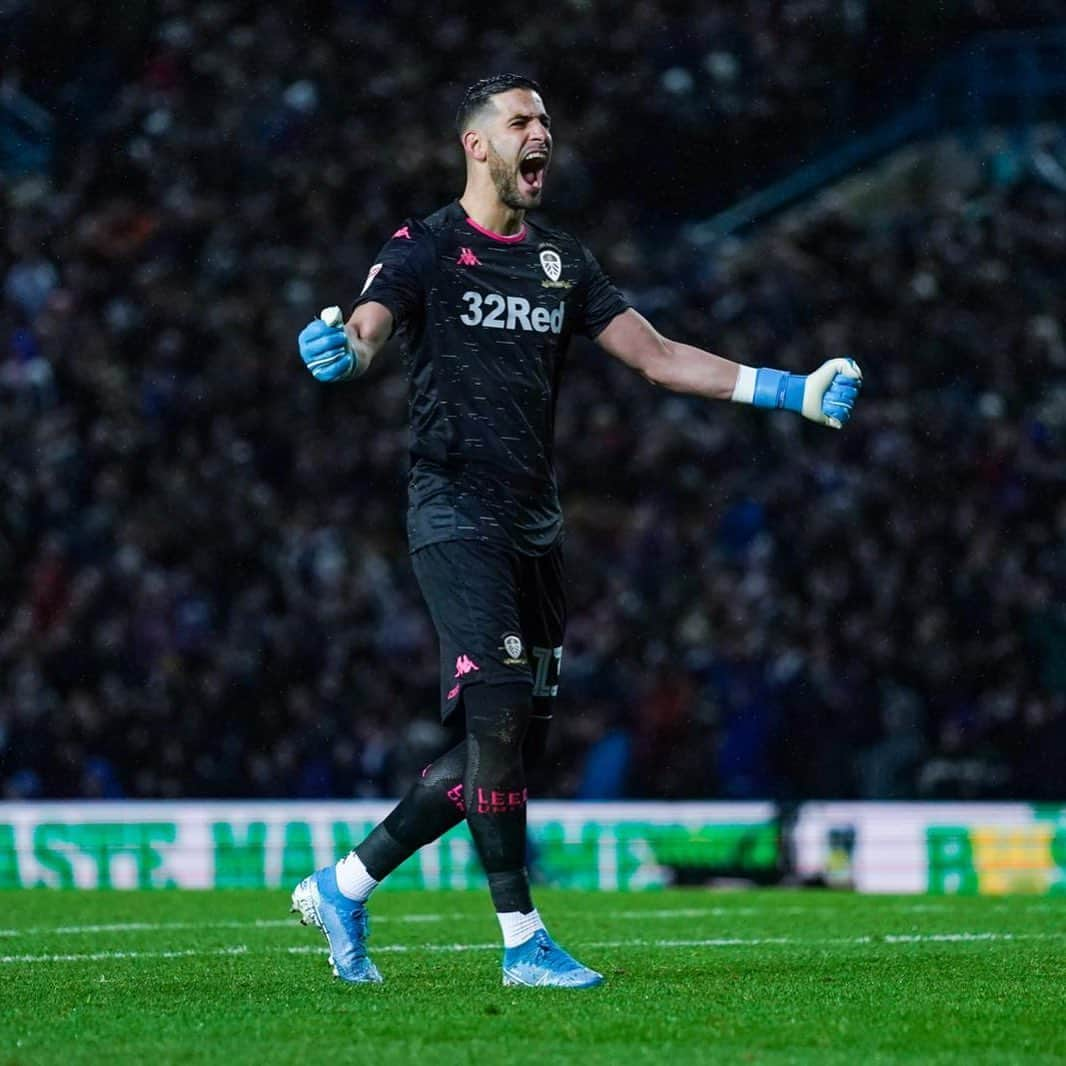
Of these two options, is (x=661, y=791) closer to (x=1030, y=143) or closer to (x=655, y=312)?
(x=655, y=312)

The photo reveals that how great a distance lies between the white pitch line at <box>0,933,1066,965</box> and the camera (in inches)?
222

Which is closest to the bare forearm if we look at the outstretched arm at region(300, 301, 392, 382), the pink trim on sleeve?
the pink trim on sleeve

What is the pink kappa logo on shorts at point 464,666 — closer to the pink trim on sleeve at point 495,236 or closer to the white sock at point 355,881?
the white sock at point 355,881

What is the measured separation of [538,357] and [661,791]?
803cm

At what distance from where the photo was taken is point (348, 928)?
505 cm

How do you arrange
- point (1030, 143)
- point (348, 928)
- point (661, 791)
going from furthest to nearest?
1. point (1030, 143)
2. point (661, 791)
3. point (348, 928)

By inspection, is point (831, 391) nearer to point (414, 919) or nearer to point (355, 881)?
point (355, 881)

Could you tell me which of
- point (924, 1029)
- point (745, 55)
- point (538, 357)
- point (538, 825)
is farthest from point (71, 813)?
point (745, 55)

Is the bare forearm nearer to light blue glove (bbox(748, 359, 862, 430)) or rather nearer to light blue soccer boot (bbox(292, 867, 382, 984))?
light blue glove (bbox(748, 359, 862, 430))

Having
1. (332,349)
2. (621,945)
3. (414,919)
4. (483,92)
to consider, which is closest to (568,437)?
(414,919)

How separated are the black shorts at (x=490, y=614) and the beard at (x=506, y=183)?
0.88 metres

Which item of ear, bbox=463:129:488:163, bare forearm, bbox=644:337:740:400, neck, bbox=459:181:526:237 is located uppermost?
ear, bbox=463:129:488:163

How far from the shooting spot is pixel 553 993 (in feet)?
15.2

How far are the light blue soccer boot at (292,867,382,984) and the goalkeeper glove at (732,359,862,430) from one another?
5.27 feet
